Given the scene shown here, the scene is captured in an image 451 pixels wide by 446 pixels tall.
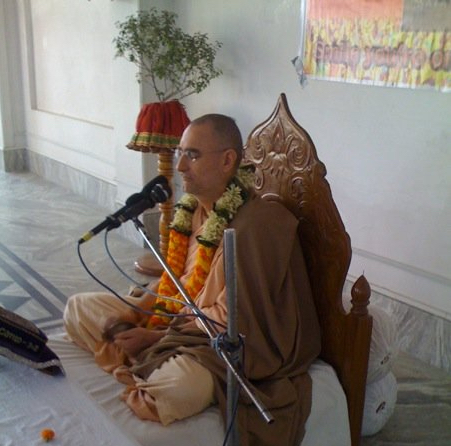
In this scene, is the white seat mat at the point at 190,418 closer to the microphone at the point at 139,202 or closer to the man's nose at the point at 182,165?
the microphone at the point at 139,202

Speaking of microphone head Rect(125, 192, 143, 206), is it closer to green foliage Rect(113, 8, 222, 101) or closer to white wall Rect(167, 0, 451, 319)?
white wall Rect(167, 0, 451, 319)

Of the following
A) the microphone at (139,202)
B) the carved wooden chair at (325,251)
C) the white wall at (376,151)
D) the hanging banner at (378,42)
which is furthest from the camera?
the white wall at (376,151)

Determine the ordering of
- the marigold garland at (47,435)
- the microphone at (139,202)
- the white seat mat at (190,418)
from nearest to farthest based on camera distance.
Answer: the marigold garland at (47,435) < the microphone at (139,202) < the white seat mat at (190,418)

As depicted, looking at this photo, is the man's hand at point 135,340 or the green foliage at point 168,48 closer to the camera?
the man's hand at point 135,340

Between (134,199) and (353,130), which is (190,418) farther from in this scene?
(353,130)

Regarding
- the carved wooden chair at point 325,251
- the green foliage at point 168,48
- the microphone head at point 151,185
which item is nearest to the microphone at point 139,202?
the microphone head at point 151,185

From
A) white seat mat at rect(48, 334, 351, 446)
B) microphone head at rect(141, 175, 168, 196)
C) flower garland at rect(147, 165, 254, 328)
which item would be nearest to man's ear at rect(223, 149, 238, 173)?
flower garland at rect(147, 165, 254, 328)

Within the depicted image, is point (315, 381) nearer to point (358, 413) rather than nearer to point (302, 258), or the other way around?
point (358, 413)

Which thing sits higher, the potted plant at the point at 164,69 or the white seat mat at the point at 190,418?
the potted plant at the point at 164,69

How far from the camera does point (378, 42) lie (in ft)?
9.53

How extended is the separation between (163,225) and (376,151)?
62.1 inches

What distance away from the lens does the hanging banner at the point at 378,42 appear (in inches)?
104

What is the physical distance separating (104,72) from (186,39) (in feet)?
5.87

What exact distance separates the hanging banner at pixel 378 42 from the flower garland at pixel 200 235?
1117 millimetres
